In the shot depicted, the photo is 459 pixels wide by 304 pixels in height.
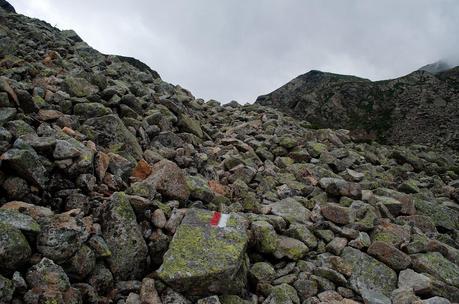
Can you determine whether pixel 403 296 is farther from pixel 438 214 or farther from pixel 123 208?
pixel 438 214

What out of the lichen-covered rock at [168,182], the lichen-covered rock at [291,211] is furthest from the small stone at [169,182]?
the lichen-covered rock at [291,211]

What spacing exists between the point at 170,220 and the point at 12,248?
11.0 ft

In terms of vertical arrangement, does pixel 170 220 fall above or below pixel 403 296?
above

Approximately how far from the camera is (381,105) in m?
67.7

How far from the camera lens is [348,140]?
25172mm

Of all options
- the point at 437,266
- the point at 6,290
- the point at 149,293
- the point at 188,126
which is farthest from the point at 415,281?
the point at 188,126

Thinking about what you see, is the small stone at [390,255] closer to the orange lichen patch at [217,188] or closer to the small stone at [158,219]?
the orange lichen patch at [217,188]

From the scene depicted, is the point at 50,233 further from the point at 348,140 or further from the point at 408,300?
the point at 348,140

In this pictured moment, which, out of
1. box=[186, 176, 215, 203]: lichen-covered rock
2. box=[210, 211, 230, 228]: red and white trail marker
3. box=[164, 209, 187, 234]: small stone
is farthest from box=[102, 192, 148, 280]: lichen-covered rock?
box=[186, 176, 215, 203]: lichen-covered rock

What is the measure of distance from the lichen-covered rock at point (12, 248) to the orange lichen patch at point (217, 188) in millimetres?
6616

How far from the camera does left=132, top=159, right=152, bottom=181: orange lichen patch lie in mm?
10555

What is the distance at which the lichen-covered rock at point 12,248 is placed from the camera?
577 cm

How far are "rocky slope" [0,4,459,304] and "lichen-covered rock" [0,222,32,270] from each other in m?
0.02

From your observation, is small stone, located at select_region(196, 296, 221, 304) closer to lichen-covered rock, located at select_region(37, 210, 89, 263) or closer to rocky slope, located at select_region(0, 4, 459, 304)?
rocky slope, located at select_region(0, 4, 459, 304)
